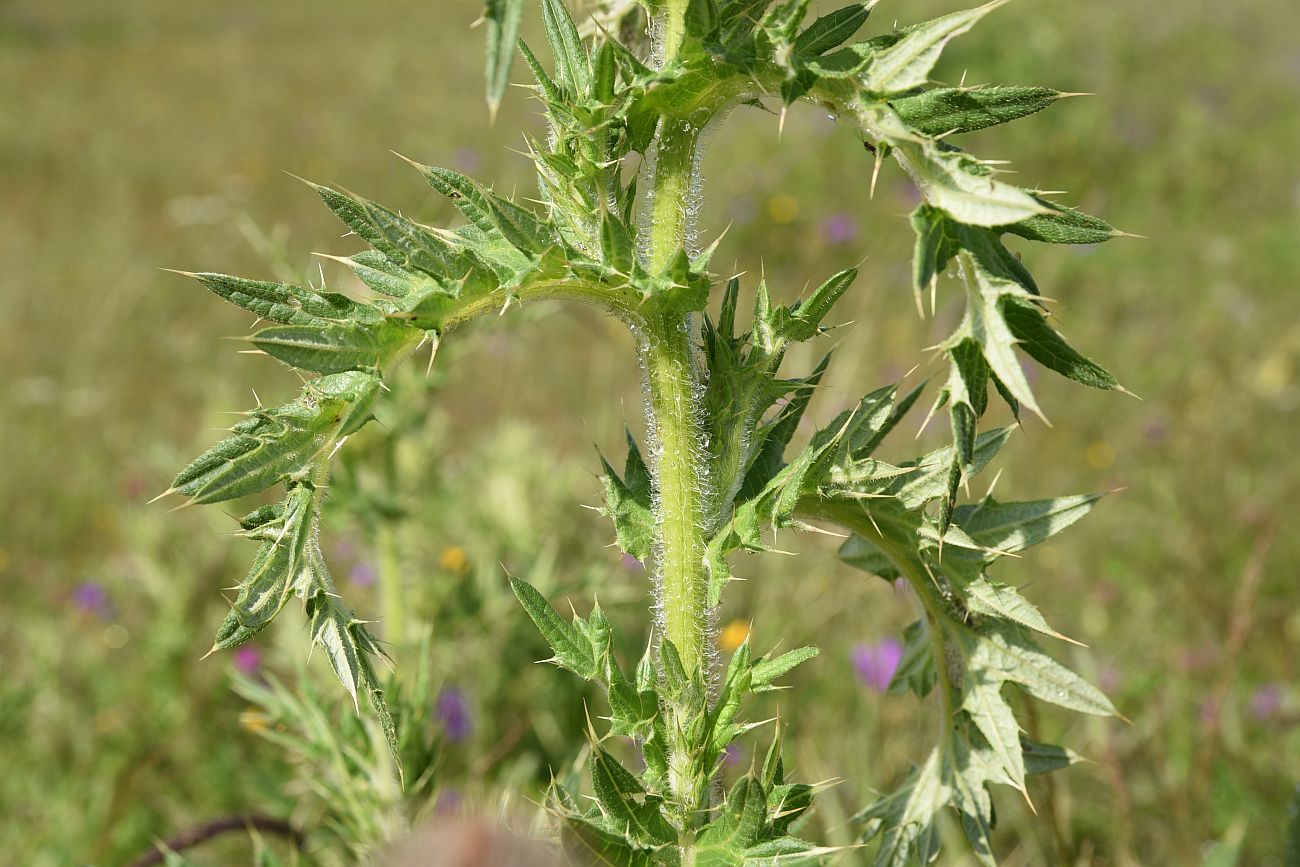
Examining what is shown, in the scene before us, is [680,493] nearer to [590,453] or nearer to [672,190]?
[672,190]

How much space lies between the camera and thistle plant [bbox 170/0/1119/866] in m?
1.11

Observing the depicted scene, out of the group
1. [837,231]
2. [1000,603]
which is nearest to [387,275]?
[1000,603]

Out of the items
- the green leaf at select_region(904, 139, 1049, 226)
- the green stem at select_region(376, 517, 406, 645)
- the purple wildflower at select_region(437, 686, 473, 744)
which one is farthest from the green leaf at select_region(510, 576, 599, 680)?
the purple wildflower at select_region(437, 686, 473, 744)

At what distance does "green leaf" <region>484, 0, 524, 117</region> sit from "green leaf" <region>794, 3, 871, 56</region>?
1.45 feet

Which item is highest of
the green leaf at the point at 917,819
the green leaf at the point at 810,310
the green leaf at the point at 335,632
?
the green leaf at the point at 810,310

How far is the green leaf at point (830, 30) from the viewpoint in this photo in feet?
3.95

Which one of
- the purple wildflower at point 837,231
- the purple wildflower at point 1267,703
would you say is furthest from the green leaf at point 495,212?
the purple wildflower at point 837,231

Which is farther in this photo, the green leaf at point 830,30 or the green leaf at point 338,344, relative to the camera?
the green leaf at point 830,30

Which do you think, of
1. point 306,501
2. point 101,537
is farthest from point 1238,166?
point 306,501

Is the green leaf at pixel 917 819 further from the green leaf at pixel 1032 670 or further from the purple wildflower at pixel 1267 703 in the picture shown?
the purple wildflower at pixel 1267 703

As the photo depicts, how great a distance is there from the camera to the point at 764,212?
24.6 ft

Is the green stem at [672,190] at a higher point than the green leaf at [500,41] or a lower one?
lower

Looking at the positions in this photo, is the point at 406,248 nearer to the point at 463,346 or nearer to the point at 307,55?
the point at 463,346

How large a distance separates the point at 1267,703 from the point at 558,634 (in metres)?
2.46
